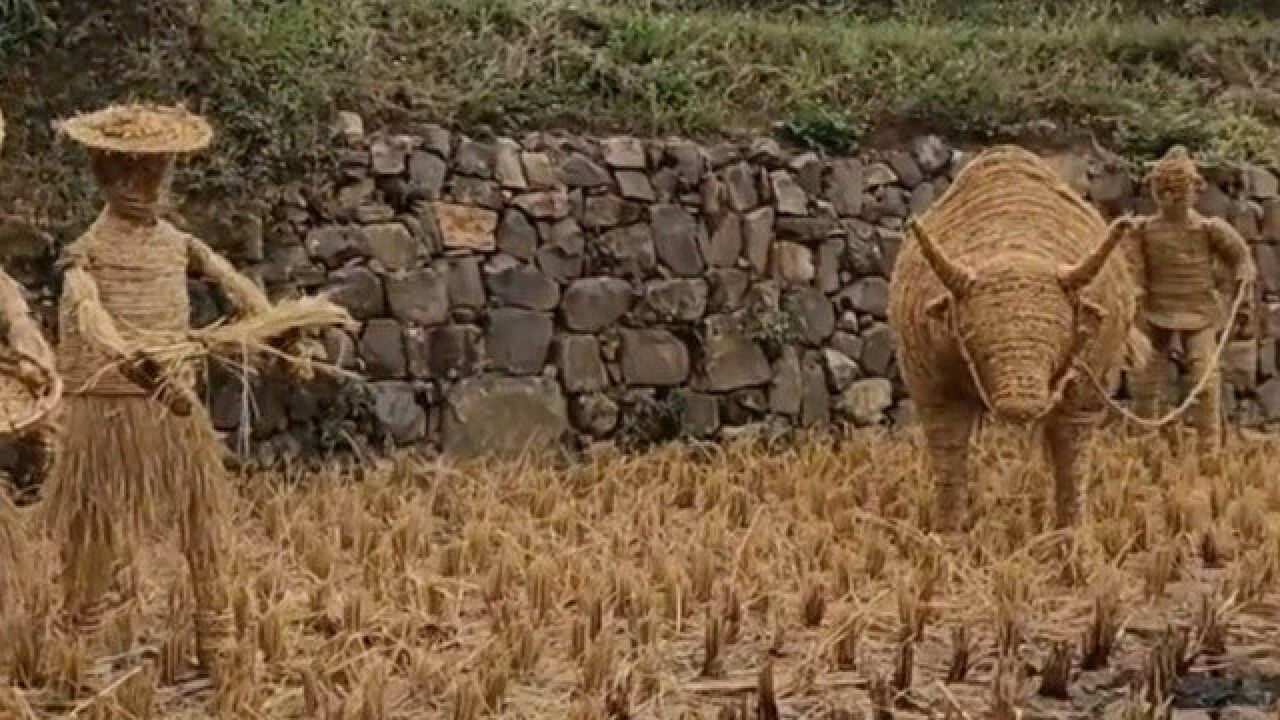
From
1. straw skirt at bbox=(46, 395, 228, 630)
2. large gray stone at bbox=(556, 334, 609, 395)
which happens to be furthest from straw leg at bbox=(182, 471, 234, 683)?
large gray stone at bbox=(556, 334, 609, 395)

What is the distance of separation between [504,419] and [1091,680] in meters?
3.74

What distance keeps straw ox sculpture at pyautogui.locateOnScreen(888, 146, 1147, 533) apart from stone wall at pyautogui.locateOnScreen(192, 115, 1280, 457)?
210cm

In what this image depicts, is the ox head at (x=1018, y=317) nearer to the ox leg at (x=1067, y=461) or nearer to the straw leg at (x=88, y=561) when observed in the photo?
the ox leg at (x=1067, y=461)

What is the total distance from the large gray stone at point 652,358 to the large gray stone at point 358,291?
3.79 ft

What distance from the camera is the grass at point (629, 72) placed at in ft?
24.6

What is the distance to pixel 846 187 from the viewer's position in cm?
877

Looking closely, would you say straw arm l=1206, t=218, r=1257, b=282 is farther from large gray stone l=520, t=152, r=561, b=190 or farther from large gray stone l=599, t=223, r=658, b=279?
large gray stone l=520, t=152, r=561, b=190

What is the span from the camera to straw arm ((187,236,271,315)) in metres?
4.75

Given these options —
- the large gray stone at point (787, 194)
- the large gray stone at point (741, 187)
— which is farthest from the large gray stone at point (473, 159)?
the large gray stone at point (787, 194)

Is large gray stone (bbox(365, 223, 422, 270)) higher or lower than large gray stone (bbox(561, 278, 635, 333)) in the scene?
higher

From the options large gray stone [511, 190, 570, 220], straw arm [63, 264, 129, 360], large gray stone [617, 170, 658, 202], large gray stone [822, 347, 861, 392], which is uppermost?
straw arm [63, 264, 129, 360]

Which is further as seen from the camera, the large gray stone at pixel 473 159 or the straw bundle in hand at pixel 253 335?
the large gray stone at pixel 473 159

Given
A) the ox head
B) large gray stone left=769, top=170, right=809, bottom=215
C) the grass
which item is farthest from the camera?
large gray stone left=769, top=170, right=809, bottom=215

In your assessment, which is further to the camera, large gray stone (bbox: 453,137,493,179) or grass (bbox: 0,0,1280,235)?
large gray stone (bbox: 453,137,493,179)
